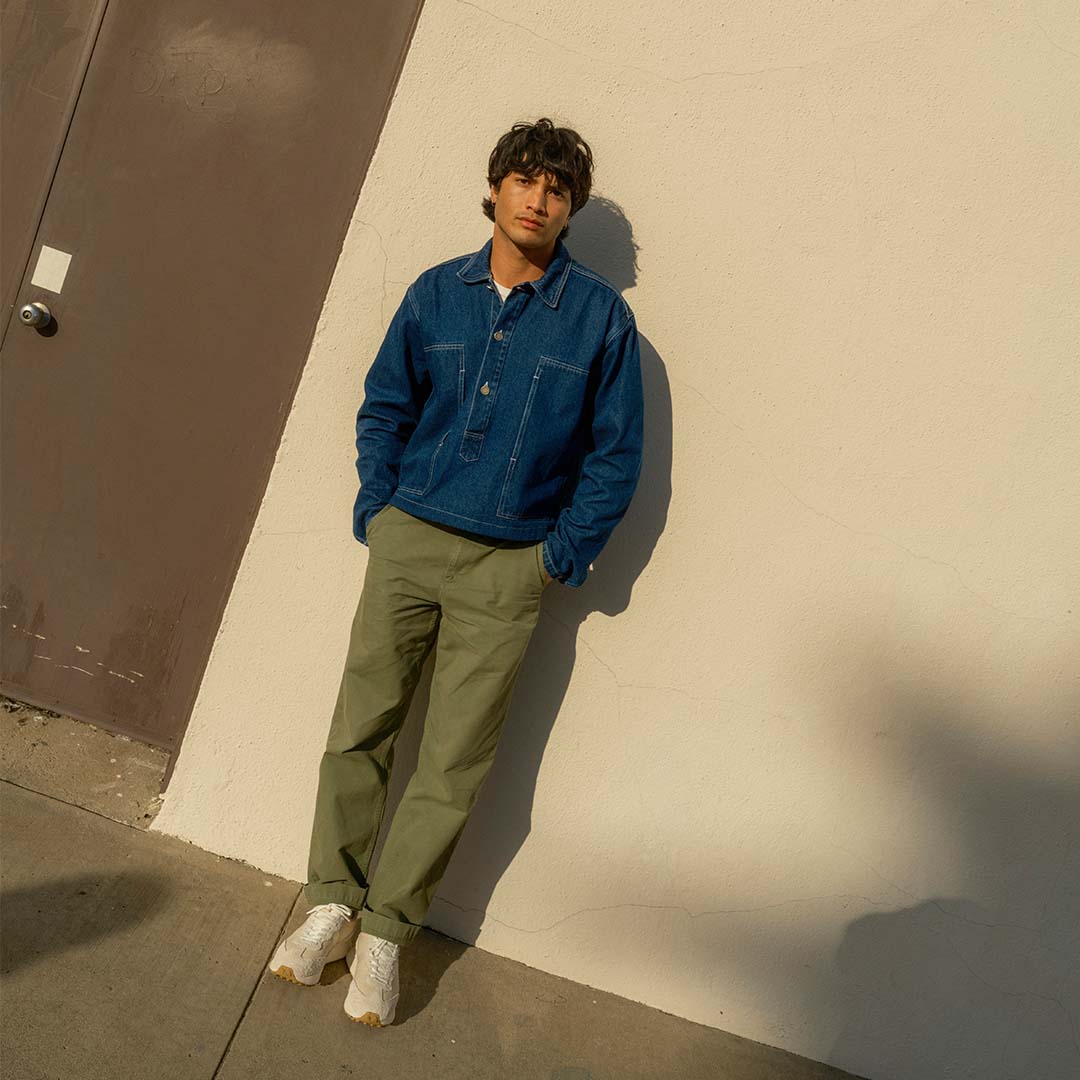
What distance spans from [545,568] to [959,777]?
1198 millimetres

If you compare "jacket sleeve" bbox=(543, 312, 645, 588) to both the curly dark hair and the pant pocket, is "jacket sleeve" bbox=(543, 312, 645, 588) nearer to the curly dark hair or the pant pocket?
the pant pocket

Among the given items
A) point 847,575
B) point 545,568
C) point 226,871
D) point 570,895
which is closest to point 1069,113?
point 847,575

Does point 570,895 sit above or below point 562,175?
below

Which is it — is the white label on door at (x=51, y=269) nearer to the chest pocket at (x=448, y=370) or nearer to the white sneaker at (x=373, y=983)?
the chest pocket at (x=448, y=370)

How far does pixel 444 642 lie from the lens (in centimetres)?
268

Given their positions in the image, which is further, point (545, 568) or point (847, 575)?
point (847, 575)

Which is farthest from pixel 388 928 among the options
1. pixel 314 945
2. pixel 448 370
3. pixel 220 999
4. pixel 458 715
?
pixel 448 370

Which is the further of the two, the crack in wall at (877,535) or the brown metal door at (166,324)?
the brown metal door at (166,324)

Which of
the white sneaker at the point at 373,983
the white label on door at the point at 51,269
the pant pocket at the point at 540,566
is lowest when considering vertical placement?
the white sneaker at the point at 373,983

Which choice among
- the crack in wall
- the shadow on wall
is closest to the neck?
the crack in wall

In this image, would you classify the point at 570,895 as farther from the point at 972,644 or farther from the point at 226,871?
the point at 972,644

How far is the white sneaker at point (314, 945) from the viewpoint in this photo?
2.65m

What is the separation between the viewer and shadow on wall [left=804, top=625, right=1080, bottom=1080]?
110 inches

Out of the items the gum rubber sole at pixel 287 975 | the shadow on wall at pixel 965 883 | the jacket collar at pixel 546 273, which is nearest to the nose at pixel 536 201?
the jacket collar at pixel 546 273
